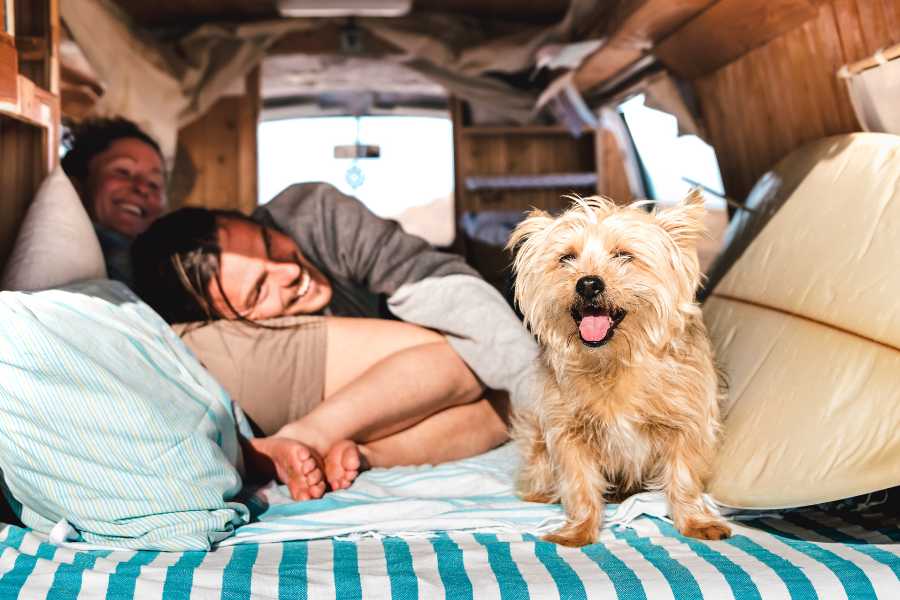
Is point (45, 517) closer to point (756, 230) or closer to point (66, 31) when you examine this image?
point (756, 230)

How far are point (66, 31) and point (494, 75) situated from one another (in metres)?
2.86

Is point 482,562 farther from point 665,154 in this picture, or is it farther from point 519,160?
point 519,160

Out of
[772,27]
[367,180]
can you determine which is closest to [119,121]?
[367,180]

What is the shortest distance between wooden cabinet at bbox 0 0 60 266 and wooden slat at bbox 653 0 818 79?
2269 mm

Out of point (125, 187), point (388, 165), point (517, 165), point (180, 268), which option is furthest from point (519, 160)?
point (180, 268)

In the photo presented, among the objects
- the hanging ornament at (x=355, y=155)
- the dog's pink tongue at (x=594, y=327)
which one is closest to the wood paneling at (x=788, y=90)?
the dog's pink tongue at (x=594, y=327)

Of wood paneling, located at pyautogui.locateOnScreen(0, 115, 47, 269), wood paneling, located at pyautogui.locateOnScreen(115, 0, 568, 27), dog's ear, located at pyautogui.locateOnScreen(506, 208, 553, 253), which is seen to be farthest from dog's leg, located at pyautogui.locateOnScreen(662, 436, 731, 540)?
wood paneling, located at pyautogui.locateOnScreen(115, 0, 568, 27)

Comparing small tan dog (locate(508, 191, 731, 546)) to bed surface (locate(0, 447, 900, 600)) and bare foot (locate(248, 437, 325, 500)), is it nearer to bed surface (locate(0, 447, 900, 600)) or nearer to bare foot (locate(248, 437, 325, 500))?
bed surface (locate(0, 447, 900, 600))

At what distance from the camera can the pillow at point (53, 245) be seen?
2381 mm

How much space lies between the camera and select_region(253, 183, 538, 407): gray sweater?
2.74 m

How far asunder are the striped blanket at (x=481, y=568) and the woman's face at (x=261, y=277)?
1202mm

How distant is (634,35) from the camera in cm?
385

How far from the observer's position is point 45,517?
6.06 feet

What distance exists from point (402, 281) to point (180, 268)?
76 centimetres
